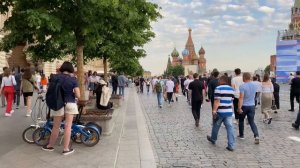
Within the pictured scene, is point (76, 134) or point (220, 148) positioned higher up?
point (76, 134)

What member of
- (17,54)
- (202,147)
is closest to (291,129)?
(202,147)

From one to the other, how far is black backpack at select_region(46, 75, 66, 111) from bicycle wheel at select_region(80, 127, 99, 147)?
1.00 metres

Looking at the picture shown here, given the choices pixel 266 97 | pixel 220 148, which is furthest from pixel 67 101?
pixel 266 97

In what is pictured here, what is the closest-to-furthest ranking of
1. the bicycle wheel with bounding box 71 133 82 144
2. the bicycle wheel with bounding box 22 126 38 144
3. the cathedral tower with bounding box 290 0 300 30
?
the bicycle wheel with bounding box 71 133 82 144
the bicycle wheel with bounding box 22 126 38 144
the cathedral tower with bounding box 290 0 300 30

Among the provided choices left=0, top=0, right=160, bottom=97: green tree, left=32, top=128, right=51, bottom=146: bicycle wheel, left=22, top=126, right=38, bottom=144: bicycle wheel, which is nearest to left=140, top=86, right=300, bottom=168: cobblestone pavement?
left=32, top=128, right=51, bottom=146: bicycle wheel

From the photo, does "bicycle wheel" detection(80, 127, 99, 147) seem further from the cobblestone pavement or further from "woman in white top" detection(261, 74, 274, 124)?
"woman in white top" detection(261, 74, 274, 124)

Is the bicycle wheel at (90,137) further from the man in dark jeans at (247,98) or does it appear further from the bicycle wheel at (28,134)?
the man in dark jeans at (247,98)

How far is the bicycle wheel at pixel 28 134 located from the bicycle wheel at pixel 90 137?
44.9 inches

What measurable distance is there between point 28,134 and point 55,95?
1782 millimetres

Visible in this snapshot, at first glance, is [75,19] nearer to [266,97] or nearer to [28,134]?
[28,134]

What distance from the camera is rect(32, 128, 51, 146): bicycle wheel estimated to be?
30.8ft

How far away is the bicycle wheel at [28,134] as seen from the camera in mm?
9673

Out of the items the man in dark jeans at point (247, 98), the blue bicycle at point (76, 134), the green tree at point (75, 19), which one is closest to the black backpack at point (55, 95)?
the blue bicycle at point (76, 134)

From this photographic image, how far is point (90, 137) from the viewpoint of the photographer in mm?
9367
